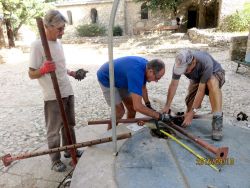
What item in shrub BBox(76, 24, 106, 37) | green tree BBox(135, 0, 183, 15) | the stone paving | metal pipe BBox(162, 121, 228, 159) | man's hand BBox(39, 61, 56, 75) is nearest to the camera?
metal pipe BBox(162, 121, 228, 159)

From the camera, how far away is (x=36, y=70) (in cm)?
259

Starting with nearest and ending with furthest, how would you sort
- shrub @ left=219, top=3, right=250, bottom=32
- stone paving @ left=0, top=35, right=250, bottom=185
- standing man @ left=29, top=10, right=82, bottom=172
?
standing man @ left=29, top=10, right=82, bottom=172
stone paving @ left=0, top=35, right=250, bottom=185
shrub @ left=219, top=3, right=250, bottom=32

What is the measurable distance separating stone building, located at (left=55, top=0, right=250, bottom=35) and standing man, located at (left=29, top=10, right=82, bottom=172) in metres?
16.8

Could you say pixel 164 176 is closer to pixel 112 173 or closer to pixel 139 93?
pixel 112 173

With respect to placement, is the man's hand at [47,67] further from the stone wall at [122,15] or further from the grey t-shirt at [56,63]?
the stone wall at [122,15]

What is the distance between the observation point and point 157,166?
7.49 feet

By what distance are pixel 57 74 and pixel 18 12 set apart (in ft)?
41.6

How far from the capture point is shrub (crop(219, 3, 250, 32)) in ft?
45.1

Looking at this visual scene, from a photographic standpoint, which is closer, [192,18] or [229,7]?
[229,7]

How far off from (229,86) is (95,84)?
3.39 m

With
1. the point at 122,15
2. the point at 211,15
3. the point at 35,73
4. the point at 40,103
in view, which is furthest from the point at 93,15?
the point at 35,73

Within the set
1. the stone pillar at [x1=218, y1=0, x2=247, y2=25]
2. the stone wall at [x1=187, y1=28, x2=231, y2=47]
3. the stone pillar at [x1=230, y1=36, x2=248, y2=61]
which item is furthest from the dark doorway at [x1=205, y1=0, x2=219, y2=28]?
the stone pillar at [x1=230, y1=36, x2=248, y2=61]

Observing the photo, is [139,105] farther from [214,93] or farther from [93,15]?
[93,15]

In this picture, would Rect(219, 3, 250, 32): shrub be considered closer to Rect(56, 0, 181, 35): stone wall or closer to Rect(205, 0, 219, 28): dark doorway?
Rect(205, 0, 219, 28): dark doorway
